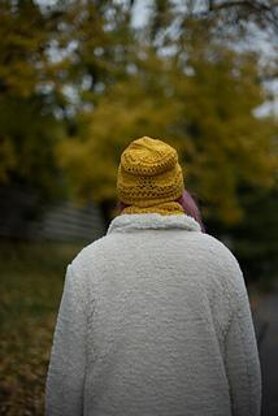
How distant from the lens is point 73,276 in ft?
7.41

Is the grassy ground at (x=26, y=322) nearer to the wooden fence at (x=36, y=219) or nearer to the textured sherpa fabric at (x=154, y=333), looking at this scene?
the wooden fence at (x=36, y=219)

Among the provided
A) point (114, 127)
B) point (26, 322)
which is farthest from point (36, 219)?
point (26, 322)

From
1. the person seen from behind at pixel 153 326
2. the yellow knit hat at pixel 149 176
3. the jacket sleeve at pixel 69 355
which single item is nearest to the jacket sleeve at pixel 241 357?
the person seen from behind at pixel 153 326

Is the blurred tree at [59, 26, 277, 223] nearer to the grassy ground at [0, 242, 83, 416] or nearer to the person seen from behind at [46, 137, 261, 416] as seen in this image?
the grassy ground at [0, 242, 83, 416]

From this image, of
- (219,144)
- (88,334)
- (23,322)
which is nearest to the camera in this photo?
(88,334)

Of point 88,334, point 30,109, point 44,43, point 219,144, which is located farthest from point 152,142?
point 30,109

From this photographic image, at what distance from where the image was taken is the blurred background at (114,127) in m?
7.34

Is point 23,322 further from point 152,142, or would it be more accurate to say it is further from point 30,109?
point 152,142

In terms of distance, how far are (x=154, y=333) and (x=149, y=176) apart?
50 centimetres

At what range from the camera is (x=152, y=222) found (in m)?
2.29

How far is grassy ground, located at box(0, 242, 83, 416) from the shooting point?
5941mm

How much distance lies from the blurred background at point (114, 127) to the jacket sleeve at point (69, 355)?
3.91ft

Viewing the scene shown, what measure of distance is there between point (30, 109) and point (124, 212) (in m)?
12.2

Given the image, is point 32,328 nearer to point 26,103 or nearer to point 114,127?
point 114,127
